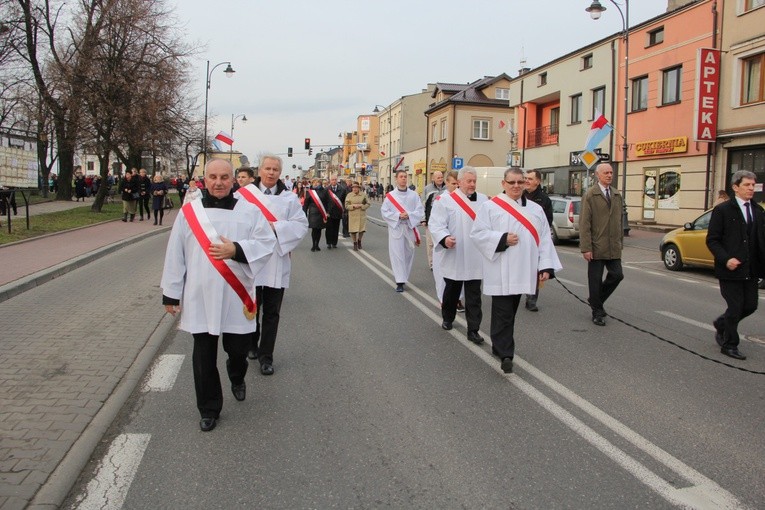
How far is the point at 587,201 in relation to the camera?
7844 mm

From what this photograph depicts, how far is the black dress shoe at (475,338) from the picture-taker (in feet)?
22.0

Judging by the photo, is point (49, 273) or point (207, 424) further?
point (49, 273)

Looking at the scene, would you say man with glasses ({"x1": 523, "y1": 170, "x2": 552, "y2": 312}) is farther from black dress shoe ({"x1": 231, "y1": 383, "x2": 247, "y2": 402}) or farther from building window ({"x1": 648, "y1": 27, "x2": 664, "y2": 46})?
building window ({"x1": 648, "y1": 27, "x2": 664, "y2": 46})

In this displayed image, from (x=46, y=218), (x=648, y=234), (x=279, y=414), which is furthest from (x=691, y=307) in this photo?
(x=46, y=218)

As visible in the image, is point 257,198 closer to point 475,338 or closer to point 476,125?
point 475,338

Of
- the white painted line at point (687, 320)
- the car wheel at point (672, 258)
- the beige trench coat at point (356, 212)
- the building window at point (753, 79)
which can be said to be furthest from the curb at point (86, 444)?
the building window at point (753, 79)

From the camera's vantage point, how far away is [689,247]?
1332cm

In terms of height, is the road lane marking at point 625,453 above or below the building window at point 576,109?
below

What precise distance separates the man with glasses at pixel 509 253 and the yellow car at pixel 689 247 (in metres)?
8.39

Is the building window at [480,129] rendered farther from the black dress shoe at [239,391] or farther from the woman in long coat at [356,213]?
the black dress shoe at [239,391]

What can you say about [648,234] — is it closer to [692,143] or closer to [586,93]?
[692,143]

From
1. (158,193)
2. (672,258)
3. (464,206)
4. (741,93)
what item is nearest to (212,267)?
(464,206)

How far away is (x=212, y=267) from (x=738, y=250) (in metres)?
4.97

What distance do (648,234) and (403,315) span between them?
17.9 meters
